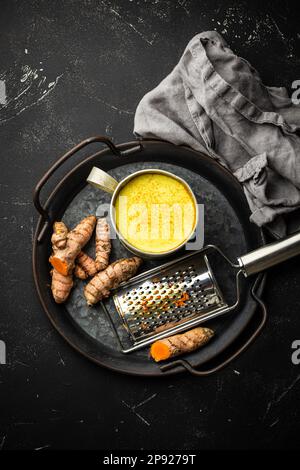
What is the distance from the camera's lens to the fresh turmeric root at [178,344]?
136 centimetres

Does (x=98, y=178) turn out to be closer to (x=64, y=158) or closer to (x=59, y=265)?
(x=64, y=158)

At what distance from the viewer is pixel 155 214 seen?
133 centimetres

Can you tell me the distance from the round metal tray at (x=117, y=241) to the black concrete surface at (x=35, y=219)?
0.35 ft

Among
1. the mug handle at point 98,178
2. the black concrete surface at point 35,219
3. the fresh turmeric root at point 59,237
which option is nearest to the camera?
the mug handle at point 98,178

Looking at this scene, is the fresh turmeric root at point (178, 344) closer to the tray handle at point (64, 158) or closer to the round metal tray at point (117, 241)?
the round metal tray at point (117, 241)

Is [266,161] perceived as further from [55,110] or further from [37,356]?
[37,356]

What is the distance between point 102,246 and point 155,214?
7.9 inches

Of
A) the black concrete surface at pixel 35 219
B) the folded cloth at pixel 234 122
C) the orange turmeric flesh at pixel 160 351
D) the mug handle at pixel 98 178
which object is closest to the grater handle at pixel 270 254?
the folded cloth at pixel 234 122

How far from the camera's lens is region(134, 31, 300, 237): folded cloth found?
1.36 meters

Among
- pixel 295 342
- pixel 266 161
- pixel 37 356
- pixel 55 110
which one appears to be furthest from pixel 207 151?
Result: pixel 37 356

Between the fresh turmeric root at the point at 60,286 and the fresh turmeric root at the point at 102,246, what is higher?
the fresh turmeric root at the point at 102,246

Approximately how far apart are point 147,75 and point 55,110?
330 millimetres

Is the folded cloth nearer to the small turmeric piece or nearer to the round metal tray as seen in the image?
the round metal tray

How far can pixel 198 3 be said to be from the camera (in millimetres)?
1576
